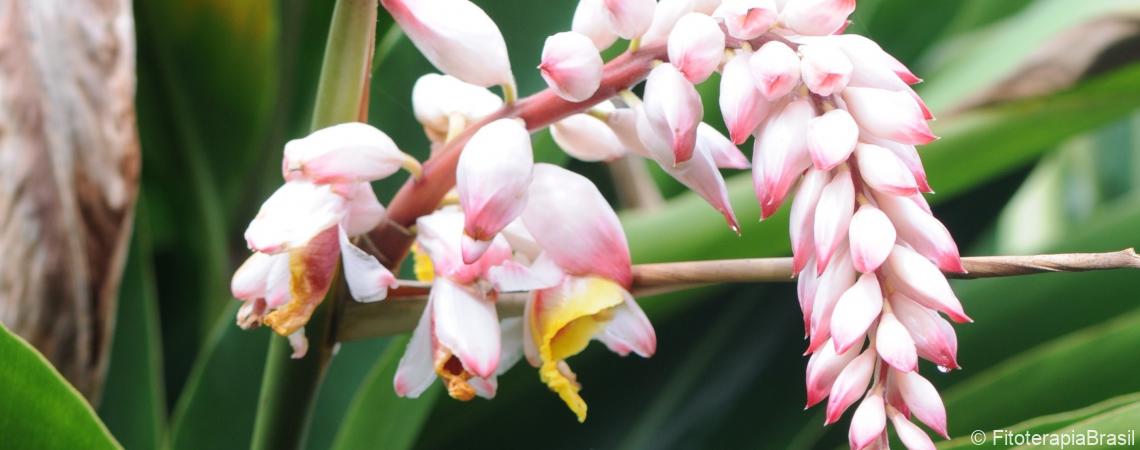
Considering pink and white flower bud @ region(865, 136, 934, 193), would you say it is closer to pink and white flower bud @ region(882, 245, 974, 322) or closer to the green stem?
pink and white flower bud @ region(882, 245, 974, 322)

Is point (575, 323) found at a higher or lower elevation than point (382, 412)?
higher

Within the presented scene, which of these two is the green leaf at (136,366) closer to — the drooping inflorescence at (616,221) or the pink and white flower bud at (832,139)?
the drooping inflorescence at (616,221)

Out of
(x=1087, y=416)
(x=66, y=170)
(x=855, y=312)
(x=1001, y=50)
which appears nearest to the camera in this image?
(x=855, y=312)

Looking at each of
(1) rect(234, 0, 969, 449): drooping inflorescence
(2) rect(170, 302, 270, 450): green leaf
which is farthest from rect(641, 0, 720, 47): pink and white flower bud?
(2) rect(170, 302, 270, 450): green leaf

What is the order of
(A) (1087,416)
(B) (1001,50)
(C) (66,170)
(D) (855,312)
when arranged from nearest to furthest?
(D) (855,312) → (A) (1087,416) → (C) (66,170) → (B) (1001,50)

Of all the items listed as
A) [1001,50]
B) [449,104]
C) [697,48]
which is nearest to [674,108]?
[697,48]

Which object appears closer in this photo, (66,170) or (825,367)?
(825,367)

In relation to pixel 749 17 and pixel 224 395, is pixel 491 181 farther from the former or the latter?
pixel 224 395
